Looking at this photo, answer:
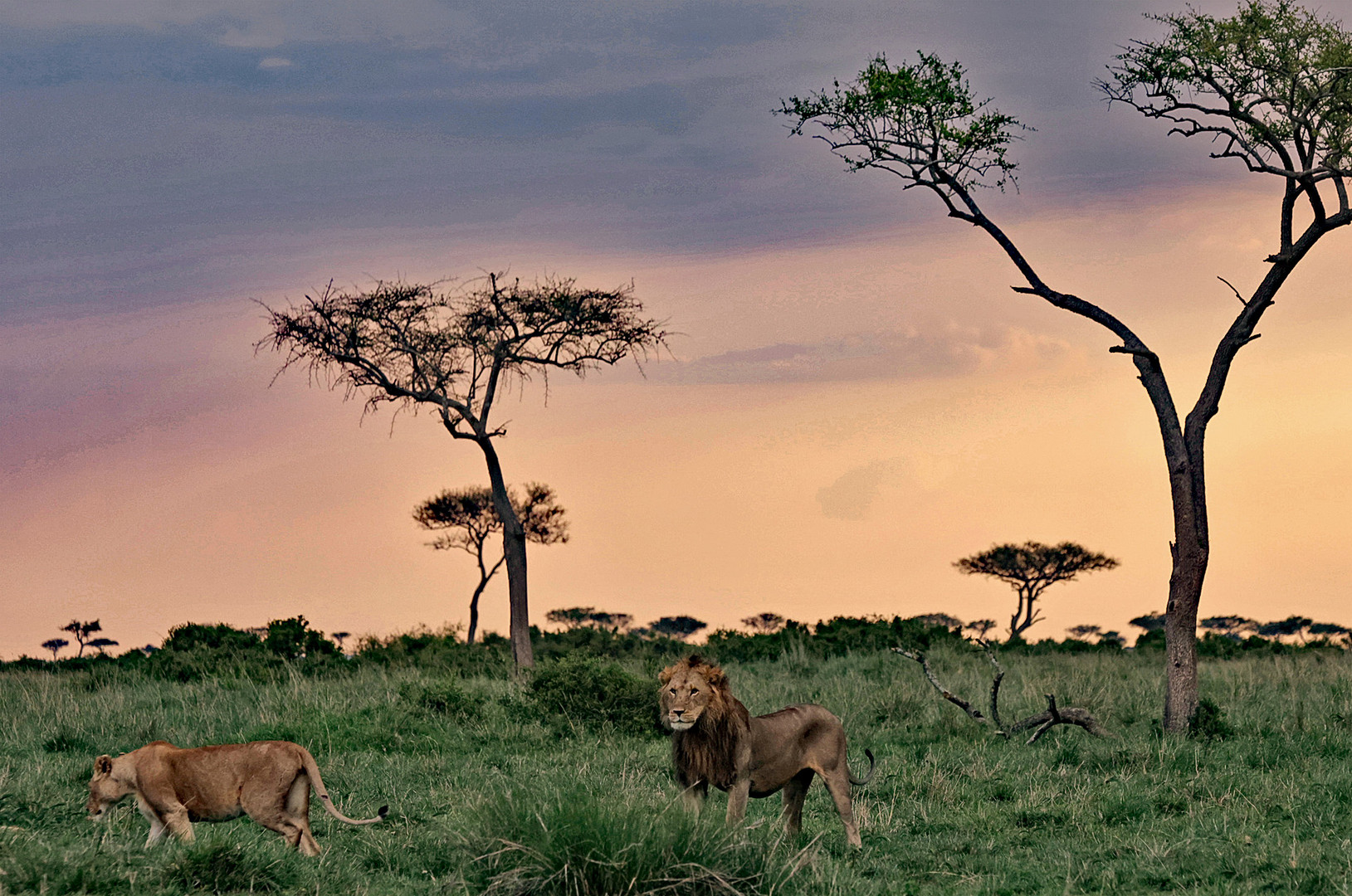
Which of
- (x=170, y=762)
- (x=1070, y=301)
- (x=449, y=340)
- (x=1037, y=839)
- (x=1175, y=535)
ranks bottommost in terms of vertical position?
(x=1037, y=839)

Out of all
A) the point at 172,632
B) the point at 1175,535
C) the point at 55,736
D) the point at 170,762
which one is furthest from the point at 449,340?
the point at 170,762

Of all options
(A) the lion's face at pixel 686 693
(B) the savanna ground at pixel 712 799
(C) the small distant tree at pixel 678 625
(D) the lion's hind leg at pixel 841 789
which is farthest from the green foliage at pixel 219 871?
(C) the small distant tree at pixel 678 625

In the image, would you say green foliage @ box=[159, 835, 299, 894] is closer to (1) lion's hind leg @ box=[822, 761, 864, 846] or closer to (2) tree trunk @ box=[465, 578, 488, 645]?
(1) lion's hind leg @ box=[822, 761, 864, 846]

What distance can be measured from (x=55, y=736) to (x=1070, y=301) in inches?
530

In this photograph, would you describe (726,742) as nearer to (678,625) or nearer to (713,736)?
(713,736)

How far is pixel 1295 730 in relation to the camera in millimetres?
14445

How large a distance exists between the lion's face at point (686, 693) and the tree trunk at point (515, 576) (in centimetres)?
1959

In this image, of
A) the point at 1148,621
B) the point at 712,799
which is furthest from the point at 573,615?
the point at 712,799

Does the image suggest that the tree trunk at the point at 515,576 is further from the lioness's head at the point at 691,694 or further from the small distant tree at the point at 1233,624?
the small distant tree at the point at 1233,624

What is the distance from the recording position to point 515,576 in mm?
27234

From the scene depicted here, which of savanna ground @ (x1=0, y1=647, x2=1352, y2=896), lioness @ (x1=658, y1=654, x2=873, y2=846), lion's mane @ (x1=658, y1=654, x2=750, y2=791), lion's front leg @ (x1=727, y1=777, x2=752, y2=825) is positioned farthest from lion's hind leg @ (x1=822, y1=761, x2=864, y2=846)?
lion's mane @ (x1=658, y1=654, x2=750, y2=791)

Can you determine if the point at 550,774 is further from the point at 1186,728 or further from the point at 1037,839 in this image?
the point at 1186,728

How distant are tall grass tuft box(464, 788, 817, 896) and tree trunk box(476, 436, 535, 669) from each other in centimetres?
1997

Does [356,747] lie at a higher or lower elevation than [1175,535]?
lower
